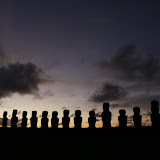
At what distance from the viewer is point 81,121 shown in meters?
11.3

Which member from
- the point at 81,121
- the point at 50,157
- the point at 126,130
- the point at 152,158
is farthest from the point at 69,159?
the point at 152,158

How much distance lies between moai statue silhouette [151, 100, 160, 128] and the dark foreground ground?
598mm

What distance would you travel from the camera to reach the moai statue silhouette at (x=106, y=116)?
10.5 m

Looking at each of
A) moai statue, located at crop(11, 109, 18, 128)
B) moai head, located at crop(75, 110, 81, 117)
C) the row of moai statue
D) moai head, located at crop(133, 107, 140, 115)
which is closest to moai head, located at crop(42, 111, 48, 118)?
the row of moai statue

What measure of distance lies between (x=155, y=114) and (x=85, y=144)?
3.53 meters

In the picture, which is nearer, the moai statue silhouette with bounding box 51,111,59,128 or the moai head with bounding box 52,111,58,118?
the moai statue silhouette with bounding box 51,111,59,128

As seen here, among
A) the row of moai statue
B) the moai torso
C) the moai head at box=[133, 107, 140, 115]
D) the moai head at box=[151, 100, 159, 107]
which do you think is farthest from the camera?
the moai torso

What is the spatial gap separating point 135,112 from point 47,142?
→ 459cm

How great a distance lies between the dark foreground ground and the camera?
30.3ft

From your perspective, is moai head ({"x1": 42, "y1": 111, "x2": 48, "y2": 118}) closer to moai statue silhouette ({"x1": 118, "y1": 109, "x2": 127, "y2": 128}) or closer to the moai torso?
the moai torso

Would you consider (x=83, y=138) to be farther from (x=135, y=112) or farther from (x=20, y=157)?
(x=20, y=157)

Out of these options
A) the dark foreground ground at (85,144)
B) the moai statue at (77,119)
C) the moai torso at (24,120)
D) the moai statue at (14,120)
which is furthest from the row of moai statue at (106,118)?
the moai statue at (14,120)

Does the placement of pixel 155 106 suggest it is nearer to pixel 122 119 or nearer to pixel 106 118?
pixel 122 119

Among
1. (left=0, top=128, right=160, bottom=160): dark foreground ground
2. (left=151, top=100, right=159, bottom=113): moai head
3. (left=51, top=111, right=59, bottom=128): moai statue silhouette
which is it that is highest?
(left=151, top=100, right=159, bottom=113): moai head
